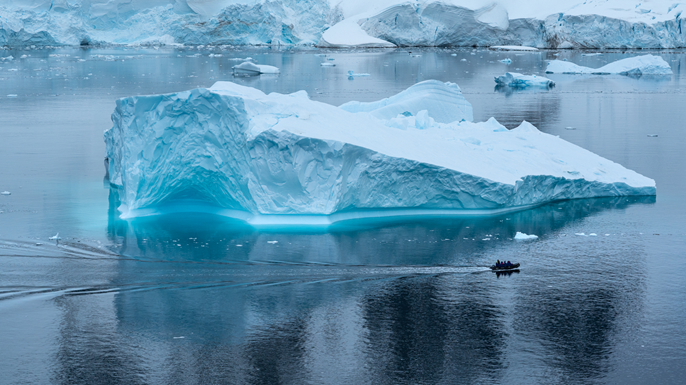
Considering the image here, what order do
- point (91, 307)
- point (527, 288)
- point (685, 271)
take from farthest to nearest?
point (685, 271)
point (527, 288)
point (91, 307)

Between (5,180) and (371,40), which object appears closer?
(5,180)

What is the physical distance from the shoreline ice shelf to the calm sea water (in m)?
36.7

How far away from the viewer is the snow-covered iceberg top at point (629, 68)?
124 ft

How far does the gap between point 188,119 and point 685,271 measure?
7.62 metres

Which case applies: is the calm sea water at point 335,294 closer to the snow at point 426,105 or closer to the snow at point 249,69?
the snow at point 426,105

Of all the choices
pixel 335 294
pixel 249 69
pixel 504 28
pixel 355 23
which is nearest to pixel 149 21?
pixel 355 23

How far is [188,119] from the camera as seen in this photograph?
41.1ft

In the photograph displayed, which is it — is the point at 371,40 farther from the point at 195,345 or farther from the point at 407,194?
the point at 195,345

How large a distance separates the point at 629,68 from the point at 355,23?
2682 centimetres

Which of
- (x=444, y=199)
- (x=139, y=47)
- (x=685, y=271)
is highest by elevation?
(x=139, y=47)

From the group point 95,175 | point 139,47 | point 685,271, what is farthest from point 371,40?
point 685,271

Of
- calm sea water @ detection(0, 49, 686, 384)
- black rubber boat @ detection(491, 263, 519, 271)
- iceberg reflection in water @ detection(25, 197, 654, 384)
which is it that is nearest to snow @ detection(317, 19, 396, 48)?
calm sea water @ detection(0, 49, 686, 384)

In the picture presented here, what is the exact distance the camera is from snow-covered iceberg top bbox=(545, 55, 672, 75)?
3791cm

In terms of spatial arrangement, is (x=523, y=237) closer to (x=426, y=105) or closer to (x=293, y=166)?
(x=293, y=166)
